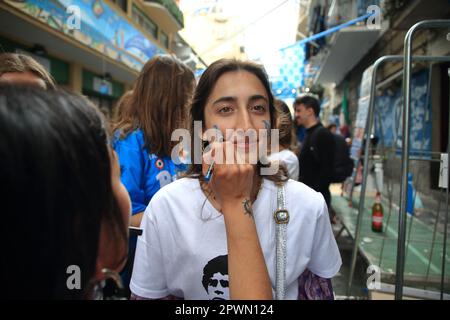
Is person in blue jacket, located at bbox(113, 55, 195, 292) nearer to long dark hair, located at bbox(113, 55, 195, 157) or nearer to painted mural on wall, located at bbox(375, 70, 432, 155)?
long dark hair, located at bbox(113, 55, 195, 157)

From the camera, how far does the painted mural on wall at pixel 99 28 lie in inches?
151

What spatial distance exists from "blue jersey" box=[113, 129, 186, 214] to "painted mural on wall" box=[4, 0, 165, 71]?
317 cm

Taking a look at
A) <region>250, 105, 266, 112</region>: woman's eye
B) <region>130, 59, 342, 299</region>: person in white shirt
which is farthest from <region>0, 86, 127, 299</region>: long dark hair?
<region>250, 105, 266, 112</region>: woman's eye

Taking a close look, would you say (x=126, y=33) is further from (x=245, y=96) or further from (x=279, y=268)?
(x=279, y=268)

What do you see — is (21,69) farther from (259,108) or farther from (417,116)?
(417,116)

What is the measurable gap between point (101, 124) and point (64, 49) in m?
6.29

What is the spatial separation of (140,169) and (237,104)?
636 millimetres

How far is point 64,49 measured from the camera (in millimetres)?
5844

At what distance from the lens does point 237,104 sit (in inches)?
42.9

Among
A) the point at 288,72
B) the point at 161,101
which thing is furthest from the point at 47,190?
the point at 288,72

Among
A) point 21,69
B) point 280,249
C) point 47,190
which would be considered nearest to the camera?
point 47,190

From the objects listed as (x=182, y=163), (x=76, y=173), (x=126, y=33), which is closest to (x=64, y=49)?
(x=126, y=33)

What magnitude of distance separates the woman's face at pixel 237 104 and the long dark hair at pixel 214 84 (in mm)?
21

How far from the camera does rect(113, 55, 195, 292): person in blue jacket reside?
1453 mm
